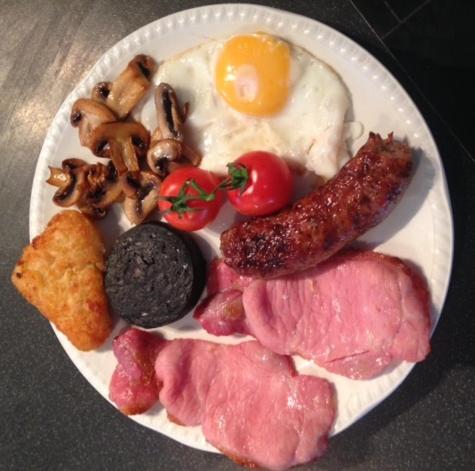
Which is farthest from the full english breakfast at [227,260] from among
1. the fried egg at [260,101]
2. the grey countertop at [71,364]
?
the grey countertop at [71,364]

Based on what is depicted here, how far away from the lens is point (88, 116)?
8.18 ft

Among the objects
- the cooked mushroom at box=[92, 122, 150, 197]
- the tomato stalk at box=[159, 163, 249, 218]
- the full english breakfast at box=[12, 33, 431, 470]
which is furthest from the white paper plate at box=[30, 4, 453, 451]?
the tomato stalk at box=[159, 163, 249, 218]

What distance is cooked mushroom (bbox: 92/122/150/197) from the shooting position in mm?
2459

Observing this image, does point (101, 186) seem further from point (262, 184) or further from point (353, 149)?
point (353, 149)

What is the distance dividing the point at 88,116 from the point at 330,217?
1.23 meters

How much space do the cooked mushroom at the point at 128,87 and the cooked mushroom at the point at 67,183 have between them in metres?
0.34

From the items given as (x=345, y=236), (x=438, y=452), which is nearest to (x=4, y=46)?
(x=345, y=236)

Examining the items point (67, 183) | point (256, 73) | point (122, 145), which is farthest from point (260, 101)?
point (67, 183)

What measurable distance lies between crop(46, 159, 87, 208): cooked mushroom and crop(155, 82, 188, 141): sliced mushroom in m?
0.46

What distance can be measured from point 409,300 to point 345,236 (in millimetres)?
379

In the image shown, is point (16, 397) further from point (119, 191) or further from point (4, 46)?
point (4, 46)

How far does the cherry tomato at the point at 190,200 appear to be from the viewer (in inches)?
87.7

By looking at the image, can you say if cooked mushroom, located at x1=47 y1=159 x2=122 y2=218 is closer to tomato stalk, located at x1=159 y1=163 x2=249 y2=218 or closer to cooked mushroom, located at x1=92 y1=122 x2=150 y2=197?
cooked mushroom, located at x1=92 y1=122 x2=150 y2=197

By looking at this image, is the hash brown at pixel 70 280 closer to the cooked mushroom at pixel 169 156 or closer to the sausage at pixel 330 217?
the cooked mushroom at pixel 169 156
